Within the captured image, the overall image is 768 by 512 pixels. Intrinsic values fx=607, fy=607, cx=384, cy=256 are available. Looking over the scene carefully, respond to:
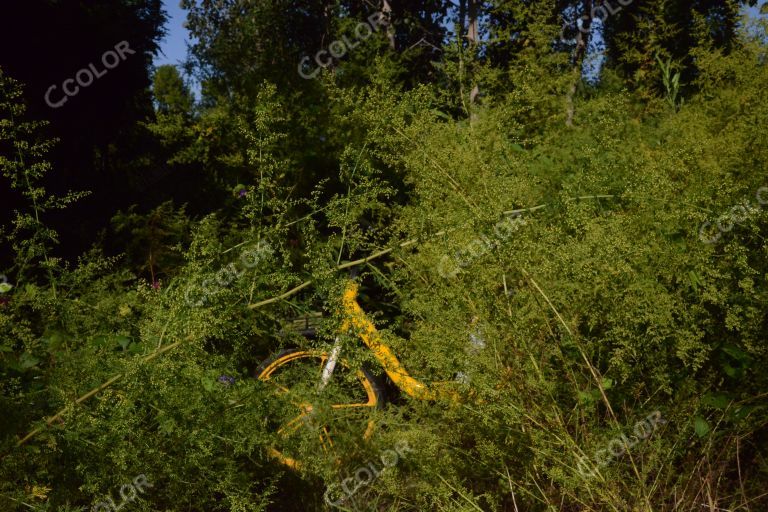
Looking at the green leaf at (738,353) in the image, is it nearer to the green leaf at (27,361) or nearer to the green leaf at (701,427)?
the green leaf at (701,427)

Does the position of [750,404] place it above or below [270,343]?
below

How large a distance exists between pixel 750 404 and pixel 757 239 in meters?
0.61

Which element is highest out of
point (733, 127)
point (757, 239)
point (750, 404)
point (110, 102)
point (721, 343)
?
point (110, 102)

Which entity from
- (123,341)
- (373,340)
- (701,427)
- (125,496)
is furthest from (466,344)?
(123,341)

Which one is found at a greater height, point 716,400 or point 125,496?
point 125,496

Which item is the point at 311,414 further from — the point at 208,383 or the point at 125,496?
the point at 125,496

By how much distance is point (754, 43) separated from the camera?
325 centimetres

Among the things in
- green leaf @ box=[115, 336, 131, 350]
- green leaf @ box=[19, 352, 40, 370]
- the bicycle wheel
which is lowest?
the bicycle wheel

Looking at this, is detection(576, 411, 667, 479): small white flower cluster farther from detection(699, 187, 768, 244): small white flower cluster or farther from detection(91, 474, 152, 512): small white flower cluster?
detection(91, 474, 152, 512): small white flower cluster

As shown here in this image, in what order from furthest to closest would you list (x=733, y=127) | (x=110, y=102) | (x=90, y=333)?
1. (x=110, y=102)
2. (x=733, y=127)
3. (x=90, y=333)

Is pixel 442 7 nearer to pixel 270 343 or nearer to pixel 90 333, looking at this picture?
pixel 270 343

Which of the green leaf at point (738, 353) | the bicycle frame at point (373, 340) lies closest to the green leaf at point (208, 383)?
the bicycle frame at point (373, 340)

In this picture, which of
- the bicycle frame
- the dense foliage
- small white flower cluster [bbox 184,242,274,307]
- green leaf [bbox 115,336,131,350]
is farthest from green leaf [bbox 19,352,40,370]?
the bicycle frame

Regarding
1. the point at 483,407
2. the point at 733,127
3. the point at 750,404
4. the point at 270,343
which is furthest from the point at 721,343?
the point at 270,343
